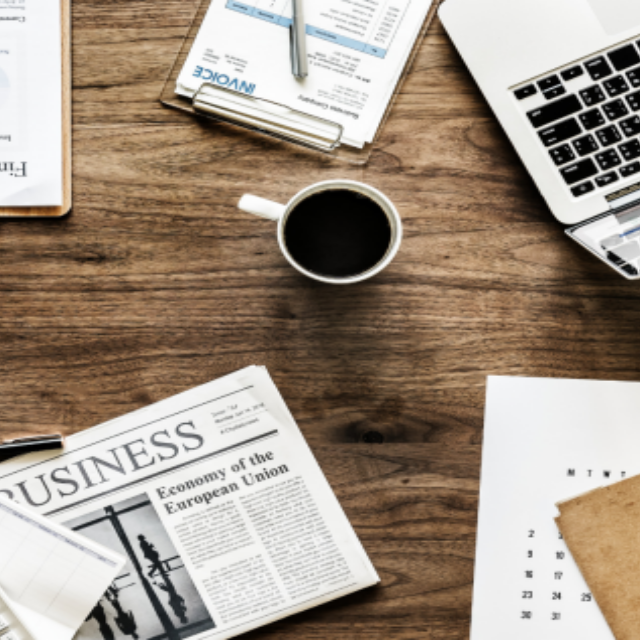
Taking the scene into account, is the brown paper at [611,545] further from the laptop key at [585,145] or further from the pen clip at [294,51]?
the pen clip at [294,51]

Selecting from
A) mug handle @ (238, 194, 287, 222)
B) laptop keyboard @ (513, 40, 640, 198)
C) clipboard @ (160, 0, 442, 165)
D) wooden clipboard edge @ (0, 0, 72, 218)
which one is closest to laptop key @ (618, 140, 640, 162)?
laptop keyboard @ (513, 40, 640, 198)

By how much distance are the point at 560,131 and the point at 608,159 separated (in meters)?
0.05

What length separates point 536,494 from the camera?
2.17 feet

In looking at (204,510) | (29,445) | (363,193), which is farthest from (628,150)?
(29,445)

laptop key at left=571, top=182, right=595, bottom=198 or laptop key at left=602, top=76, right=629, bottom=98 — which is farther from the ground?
laptop key at left=602, top=76, right=629, bottom=98

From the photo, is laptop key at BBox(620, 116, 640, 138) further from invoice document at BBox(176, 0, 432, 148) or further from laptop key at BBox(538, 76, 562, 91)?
invoice document at BBox(176, 0, 432, 148)

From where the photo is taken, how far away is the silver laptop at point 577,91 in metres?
0.62

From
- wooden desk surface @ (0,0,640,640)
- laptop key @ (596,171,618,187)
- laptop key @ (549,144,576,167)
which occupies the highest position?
laptop key @ (549,144,576,167)

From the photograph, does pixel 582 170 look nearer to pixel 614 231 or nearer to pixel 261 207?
pixel 614 231

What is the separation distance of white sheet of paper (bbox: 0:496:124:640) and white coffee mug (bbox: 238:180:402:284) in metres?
0.34

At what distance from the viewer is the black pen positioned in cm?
65

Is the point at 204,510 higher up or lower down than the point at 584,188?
lower down

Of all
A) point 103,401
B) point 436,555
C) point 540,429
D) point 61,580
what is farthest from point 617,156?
point 61,580

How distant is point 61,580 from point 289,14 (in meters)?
0.59
